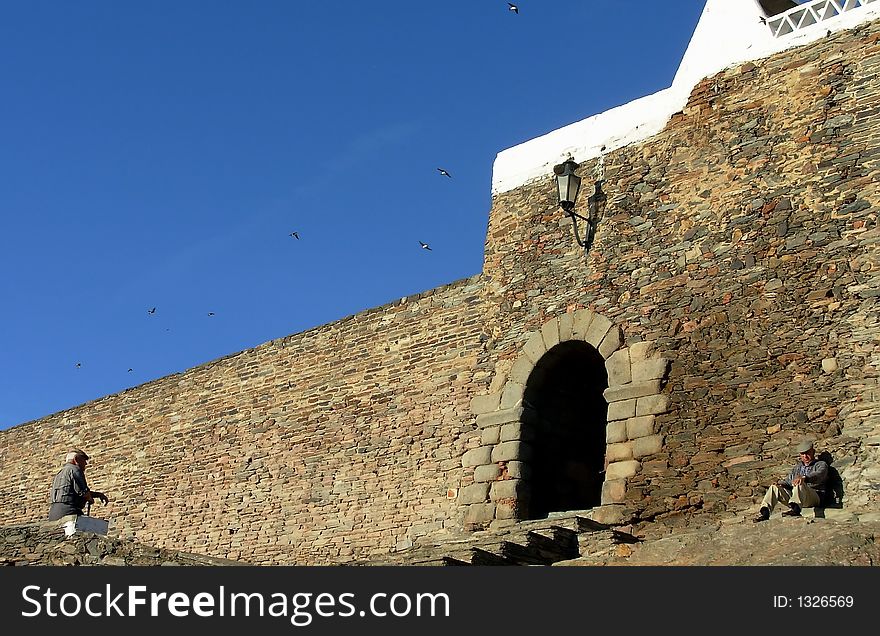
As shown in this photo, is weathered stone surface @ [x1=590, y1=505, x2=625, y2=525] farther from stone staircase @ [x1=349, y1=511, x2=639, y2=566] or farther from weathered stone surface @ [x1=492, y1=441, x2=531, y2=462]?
weathered stone surface @ [x1=492, y1=441, x2=531, y2=462]

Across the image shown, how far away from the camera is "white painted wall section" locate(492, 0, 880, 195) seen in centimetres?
1055

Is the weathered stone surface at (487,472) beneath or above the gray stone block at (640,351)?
beneath

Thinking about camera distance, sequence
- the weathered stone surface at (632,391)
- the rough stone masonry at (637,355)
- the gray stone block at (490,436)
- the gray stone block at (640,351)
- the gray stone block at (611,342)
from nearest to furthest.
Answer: the rough stone masonry at (637,355) → the weathered stone surface at (632,391) → the gray stone block at (640,351) → the gray stone block at (611,342) → the gray stone block at (490,436)

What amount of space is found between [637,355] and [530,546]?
7.61 feet

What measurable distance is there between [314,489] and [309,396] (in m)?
1.34

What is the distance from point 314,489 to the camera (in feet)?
45.5

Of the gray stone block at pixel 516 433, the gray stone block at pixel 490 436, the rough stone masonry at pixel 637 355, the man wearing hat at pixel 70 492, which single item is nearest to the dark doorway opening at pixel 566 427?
the gray stone block at pixel 516 433

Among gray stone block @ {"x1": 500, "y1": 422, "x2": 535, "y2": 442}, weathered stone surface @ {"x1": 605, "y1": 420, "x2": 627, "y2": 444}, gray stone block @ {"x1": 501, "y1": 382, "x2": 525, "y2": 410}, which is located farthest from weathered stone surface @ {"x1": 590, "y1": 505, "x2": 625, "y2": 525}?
gray stone block @ {"x1": 501, "y1": 382, "x2": 525, "y2": 410}

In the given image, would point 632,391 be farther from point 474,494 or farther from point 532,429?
point 474,494

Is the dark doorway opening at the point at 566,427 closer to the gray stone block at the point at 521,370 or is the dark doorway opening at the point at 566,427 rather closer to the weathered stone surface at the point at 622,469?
the gray stone block at the point at 521,370

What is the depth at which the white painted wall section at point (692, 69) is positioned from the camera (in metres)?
10.5

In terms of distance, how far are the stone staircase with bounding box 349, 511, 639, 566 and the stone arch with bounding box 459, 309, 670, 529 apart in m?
0.40

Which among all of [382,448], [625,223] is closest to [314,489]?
[382,448]
